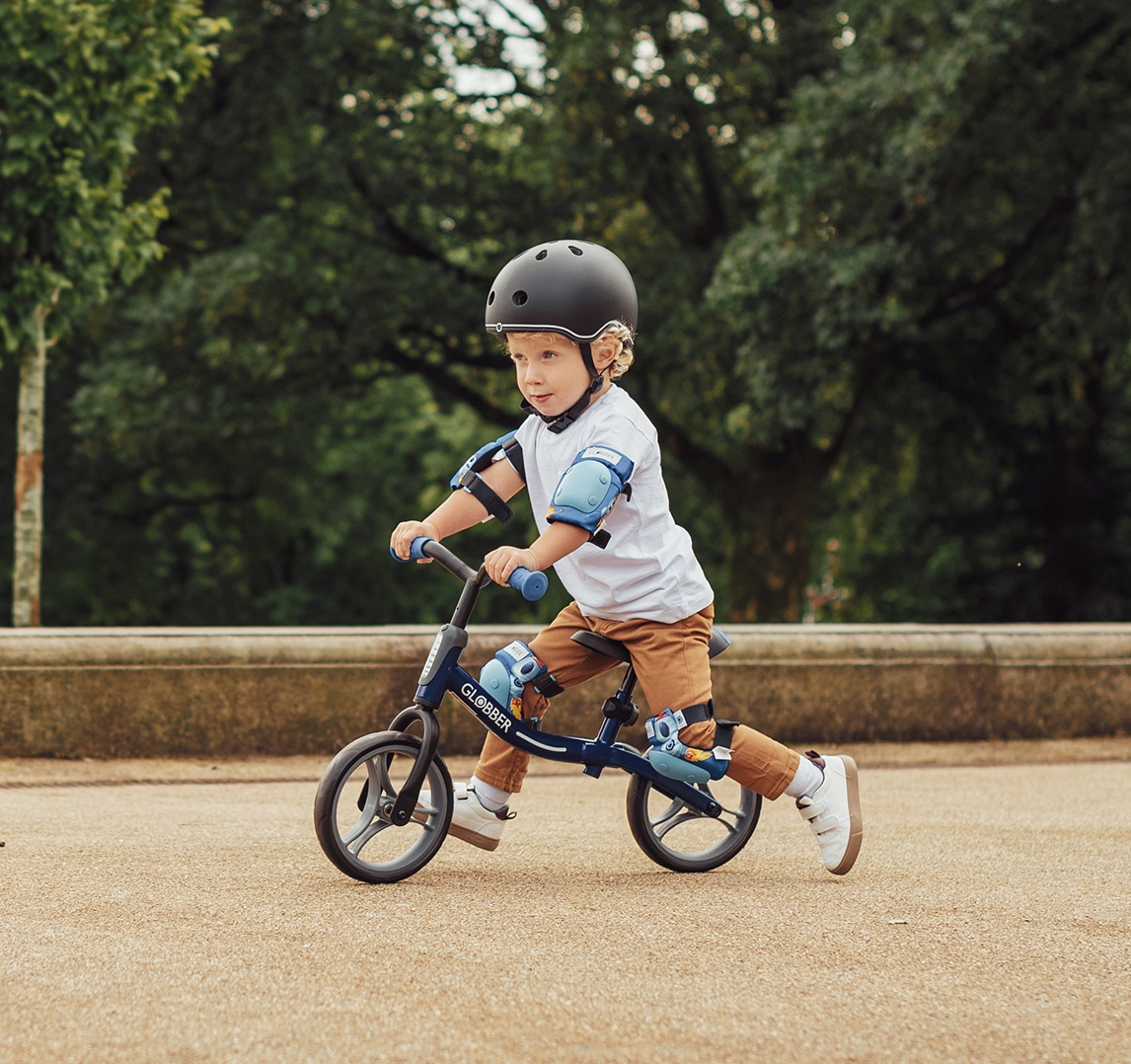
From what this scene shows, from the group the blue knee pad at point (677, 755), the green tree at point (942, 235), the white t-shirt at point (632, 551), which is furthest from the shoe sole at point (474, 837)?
the green tree at point (942, 235)

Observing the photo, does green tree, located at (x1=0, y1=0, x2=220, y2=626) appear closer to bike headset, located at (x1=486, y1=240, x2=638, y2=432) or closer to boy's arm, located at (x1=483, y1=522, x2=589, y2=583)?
bike headset, located at (x1=486, y1=240, x2=638, y2=432)

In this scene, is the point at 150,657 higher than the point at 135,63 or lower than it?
lower

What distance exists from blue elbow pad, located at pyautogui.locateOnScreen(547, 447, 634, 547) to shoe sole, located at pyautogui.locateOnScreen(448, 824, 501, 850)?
968mm

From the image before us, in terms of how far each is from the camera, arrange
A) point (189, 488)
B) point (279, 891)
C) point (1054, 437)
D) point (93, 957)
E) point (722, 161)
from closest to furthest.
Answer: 1. point (93, 957)
2. point (279, 891)
3. point (722, 161)
4. point (1054, 437)
5. point (189, 488)

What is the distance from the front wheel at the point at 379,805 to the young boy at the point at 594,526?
0.43 ft

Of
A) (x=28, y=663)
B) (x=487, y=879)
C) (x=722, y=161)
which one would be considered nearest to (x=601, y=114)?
(x=722, y=161)

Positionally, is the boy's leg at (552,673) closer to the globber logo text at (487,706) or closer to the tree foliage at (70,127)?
the globber logo text at (487,706)

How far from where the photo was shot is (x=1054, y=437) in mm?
19141

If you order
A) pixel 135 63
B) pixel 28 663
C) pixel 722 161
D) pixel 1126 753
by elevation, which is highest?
pixel 722 161

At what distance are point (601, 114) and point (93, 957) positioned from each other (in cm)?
1334

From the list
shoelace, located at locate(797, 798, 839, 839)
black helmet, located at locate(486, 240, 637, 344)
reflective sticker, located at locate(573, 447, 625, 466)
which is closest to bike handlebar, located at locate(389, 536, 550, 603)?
reflective sticker, located at locate(573, 447, 625, 466)

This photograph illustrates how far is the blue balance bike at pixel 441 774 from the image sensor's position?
12.9ft

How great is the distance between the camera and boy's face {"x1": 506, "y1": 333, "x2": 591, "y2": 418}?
4047mm

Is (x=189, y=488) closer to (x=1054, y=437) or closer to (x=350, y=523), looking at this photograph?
(x=350, y=523)
